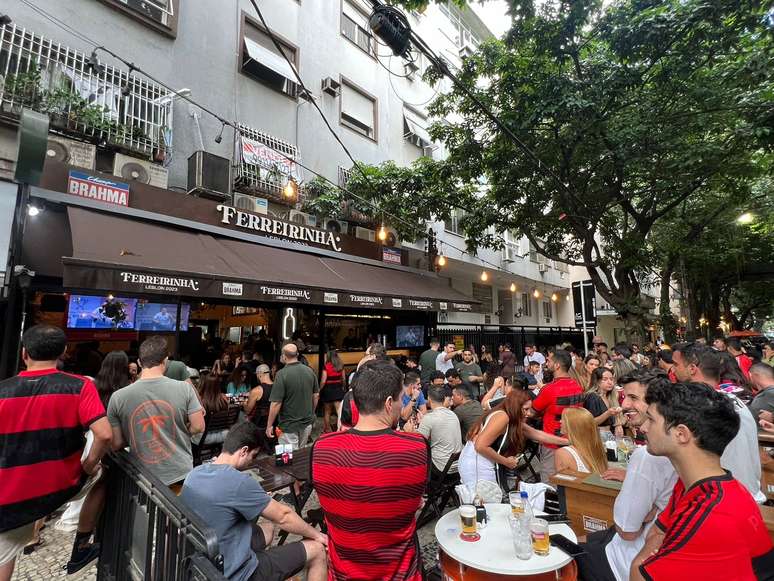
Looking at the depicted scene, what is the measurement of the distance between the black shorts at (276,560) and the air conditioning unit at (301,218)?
7.74m

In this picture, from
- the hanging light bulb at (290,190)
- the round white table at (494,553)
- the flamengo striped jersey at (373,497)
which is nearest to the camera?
the flamengo striped jersey at (373,497)

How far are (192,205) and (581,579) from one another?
8204 mm

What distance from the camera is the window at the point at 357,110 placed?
12203 mm

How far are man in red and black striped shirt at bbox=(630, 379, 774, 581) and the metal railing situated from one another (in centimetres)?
1120

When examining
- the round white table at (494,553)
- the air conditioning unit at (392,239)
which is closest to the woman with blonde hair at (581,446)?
the round white table at (494,553)

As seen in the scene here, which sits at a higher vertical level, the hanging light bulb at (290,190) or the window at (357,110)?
the window at (357,110)

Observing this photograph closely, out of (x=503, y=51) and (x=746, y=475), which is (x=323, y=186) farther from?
(x=746, y=475)

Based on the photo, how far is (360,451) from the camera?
197cm

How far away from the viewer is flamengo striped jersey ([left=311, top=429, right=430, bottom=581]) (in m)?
1.92

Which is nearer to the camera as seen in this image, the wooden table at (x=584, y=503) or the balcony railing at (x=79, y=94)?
the wooden table at (x=584, y=503)

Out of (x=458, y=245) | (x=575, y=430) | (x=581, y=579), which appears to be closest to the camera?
(x=581, y=579)

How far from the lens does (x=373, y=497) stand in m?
1.91

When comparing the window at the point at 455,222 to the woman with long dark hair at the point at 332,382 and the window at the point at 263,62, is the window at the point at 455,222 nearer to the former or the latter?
the window at the point at 263,62

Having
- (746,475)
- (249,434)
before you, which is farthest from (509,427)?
(249,434)
